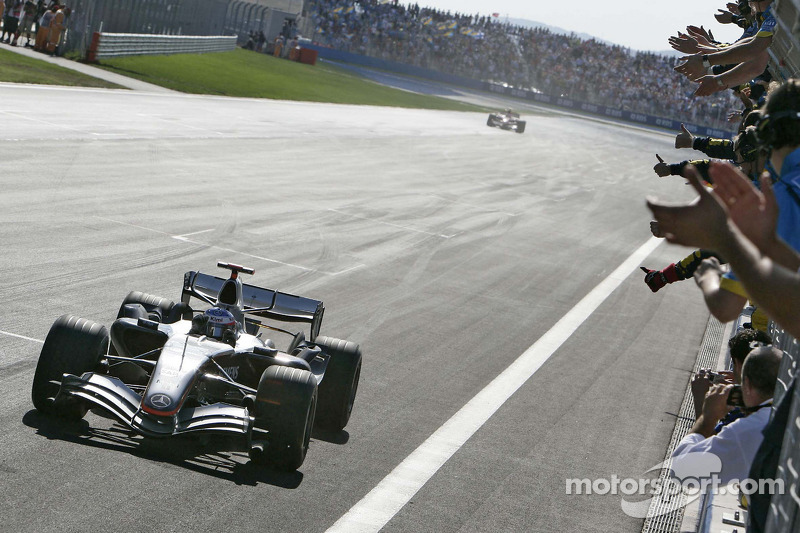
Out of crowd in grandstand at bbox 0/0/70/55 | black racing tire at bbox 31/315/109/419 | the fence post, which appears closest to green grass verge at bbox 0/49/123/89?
crowd in grandstand at bbox 0/0/70/55

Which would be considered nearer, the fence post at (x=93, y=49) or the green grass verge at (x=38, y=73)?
the green grass verge at (x=38, y=73)

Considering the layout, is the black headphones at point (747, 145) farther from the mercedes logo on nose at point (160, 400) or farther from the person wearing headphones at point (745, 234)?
the mercedes logo on nose at point (160, 400)

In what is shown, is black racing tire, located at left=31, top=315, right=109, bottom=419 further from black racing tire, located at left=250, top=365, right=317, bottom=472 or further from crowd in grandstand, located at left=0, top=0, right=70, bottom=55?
crowd in grandstand, located at left=0, top=0, right=70, bottom=55

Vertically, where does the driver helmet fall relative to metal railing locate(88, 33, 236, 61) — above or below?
below

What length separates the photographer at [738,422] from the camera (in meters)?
4.81

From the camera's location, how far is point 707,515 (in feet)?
19.4

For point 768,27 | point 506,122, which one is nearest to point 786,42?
point 768,27

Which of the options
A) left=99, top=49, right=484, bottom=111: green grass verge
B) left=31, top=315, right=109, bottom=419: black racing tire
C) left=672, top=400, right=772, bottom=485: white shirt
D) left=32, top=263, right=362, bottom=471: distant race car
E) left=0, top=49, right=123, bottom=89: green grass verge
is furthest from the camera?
left=99, top=49, right=484, bottom=111: green grass verge

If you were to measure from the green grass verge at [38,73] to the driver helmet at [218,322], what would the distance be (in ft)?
75.7

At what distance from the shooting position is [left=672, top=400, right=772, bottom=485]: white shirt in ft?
15.8

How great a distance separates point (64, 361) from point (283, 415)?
4.89 feet

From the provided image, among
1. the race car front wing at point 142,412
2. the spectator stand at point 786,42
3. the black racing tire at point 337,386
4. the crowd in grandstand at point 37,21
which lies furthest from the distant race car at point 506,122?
the race car front wing at point 142,412

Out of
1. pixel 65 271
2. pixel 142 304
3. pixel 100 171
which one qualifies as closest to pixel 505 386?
pixel 142 304

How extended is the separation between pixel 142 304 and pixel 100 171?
1056 cm
